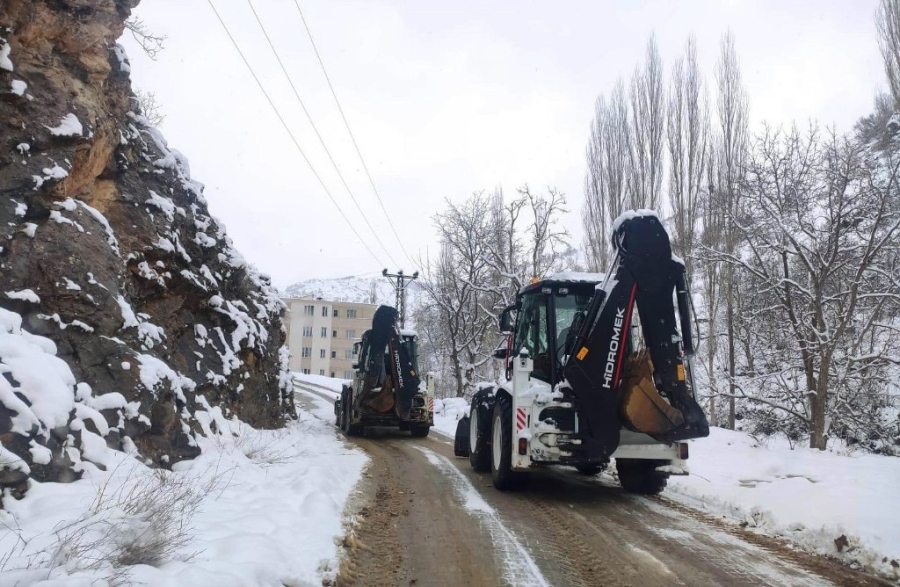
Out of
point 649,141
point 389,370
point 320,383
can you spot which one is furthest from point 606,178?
point 320,383

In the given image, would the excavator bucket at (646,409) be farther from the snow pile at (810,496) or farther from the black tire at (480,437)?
the black tire at (480,437)

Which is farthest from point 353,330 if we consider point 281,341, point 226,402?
point 226,402

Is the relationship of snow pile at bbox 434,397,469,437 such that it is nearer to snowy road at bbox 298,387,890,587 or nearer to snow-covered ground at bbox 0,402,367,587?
snowy road at bbox 298,387,890,587

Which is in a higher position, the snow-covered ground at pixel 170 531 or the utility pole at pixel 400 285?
the utility pole at pixel 400 285

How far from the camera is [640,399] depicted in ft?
23.3

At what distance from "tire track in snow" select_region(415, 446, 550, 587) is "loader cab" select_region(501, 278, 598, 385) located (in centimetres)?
188

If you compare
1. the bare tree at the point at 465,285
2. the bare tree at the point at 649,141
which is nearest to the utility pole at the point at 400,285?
the bare tree at the point at 465,285

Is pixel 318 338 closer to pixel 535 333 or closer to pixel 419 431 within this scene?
pixel 419 431

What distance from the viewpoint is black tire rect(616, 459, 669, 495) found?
809 centimetres

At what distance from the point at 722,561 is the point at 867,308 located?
9817 mm

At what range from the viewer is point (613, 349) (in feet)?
23.4

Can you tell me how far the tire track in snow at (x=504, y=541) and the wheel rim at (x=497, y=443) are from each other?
512 mm

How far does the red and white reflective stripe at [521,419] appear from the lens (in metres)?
7.73

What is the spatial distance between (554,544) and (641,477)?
119 inches
